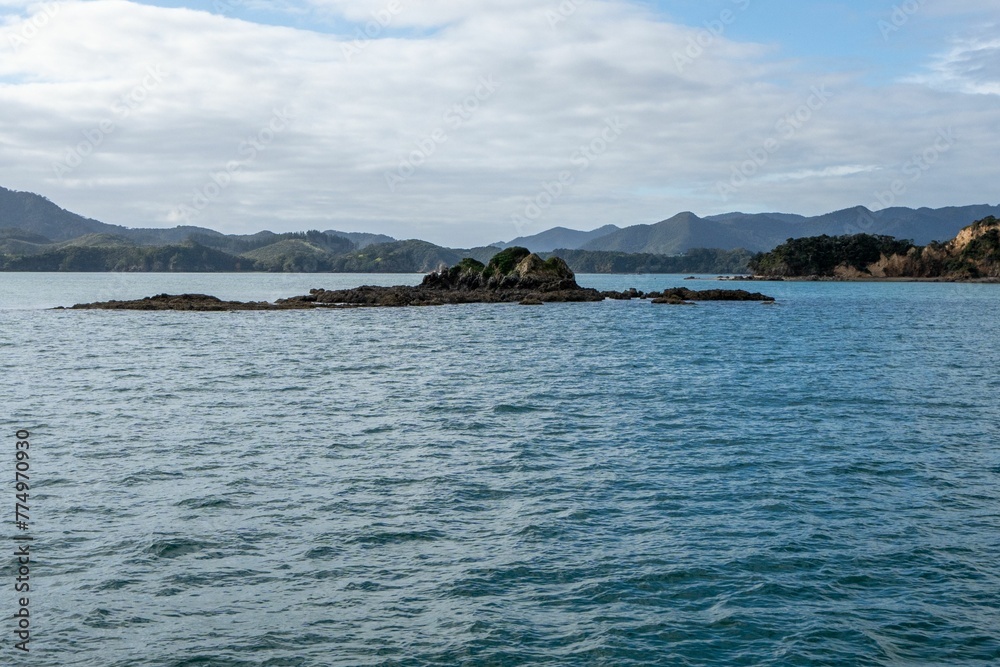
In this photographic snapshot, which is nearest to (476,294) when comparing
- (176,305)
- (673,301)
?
(673,301)

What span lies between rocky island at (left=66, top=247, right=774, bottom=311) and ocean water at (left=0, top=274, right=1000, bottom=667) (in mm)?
49116

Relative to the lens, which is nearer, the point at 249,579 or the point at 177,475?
the point at 249,579

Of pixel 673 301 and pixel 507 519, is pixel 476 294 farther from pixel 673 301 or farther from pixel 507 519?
pixel 507 519

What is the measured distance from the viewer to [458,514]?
47.8 ft

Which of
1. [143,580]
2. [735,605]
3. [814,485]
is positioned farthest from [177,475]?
[814,485]

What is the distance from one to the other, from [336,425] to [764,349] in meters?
29.9

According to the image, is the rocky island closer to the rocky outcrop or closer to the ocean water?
the rocky outcrop

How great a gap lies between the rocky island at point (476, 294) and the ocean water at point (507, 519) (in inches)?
1934

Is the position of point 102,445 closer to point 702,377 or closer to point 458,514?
point 458,514

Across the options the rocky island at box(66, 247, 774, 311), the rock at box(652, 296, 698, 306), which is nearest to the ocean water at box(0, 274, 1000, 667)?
the rocky island at box(66, 247, 774, 311)

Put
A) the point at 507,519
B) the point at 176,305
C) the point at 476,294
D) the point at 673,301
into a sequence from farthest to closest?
1. the point at 476,294
2. the point at 673,301
3. the point at 176,305
4. the point at 507,519

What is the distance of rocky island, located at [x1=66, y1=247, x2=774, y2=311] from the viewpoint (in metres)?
81.1

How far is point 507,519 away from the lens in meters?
14.2

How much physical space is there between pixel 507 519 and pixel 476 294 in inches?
3287
